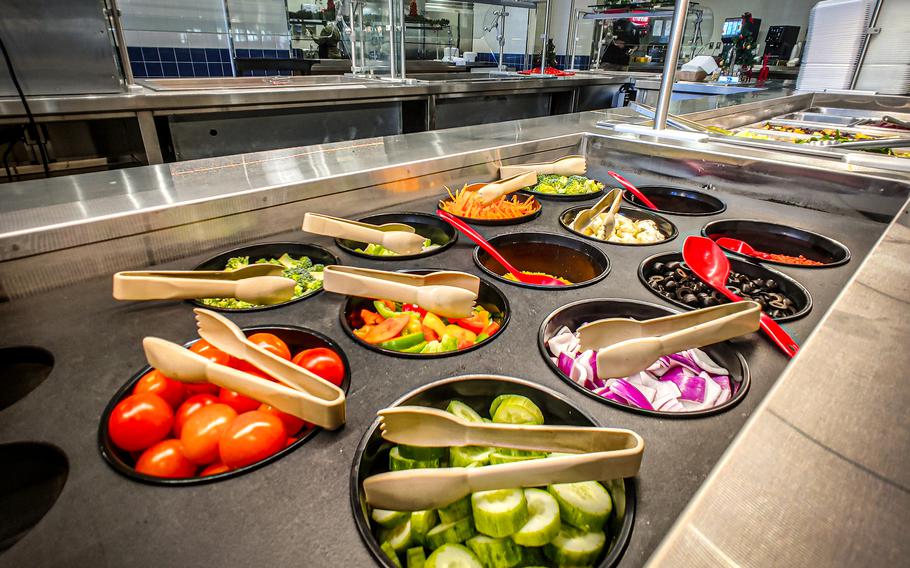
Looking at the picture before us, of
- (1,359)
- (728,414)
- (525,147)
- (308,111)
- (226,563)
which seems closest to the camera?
(226,563)

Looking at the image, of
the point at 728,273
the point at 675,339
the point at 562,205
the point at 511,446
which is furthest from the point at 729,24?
the point at 511,446

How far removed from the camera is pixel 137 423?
0.77 meters

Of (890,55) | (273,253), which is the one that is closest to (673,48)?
(273,253)

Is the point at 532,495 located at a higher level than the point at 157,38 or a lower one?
lower

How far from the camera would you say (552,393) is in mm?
877

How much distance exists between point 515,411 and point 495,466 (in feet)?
0.79

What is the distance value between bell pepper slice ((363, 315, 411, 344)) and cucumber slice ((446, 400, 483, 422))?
0.27 metres

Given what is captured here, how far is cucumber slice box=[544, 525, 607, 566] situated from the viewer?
650mm

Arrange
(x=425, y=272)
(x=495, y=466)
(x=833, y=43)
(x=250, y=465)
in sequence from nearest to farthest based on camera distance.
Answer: (x=495, y=466), (x=250, y=465), (x=425, y=272), (x=833, y=43)

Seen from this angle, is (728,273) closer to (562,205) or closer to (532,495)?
(562,205)

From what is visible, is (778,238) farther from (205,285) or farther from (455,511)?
(205,285)

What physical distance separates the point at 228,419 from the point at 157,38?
6760 mm

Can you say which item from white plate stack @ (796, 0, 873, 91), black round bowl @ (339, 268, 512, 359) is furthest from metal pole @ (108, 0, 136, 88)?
white plate stack @ (796, 0, 873, 91)

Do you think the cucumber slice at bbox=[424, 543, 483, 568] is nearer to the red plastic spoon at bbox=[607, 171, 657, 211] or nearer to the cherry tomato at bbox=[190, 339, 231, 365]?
the cherry tomato at bbox=[190, 339, 231, 365]
